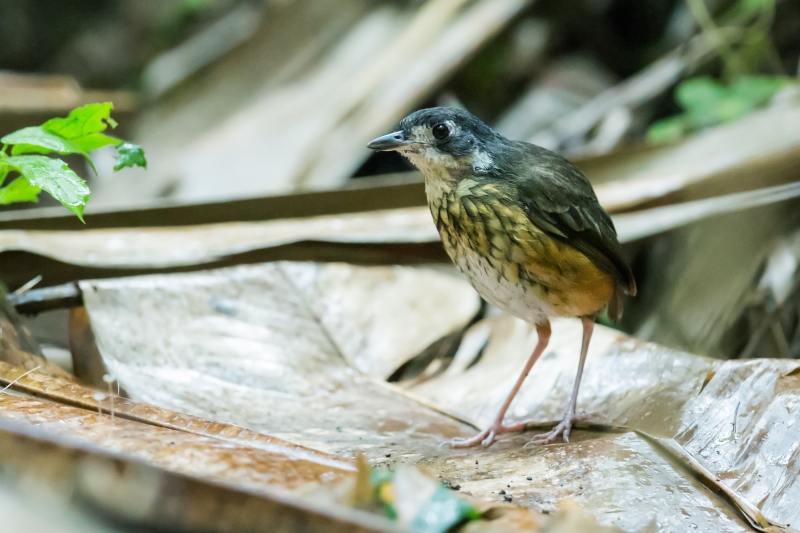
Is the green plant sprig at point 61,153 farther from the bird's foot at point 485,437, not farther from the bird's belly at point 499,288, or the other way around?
the bird's foot at point 485,437

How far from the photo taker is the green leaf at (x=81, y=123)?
2115mm

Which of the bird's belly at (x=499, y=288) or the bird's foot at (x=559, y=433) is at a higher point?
the bird's belly at (x=499, y=288)

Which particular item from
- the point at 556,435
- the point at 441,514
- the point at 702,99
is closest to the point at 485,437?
the point at 556,435

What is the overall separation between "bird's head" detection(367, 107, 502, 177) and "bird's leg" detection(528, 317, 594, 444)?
0.73m

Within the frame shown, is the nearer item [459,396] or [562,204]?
[562,204]

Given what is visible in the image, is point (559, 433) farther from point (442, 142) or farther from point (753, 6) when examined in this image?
point (753, 6)

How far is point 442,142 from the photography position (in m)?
2.65

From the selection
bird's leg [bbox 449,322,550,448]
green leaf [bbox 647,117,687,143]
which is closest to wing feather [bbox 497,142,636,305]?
bird's leg [bbox 449,322,550,448]

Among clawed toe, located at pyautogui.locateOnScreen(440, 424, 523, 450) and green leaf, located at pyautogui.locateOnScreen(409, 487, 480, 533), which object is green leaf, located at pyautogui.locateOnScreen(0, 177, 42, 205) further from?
green leaf, located at pyautogui.locateOnScreen(409, 487, 480, 533)

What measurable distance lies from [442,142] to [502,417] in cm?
99

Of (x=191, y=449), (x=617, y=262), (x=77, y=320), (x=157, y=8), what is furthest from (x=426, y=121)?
(x=157, y=8)

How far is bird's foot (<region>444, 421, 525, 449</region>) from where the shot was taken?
2.36m

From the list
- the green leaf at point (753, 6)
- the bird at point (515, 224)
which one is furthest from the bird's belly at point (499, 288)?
the green leaf at point (753, 6)

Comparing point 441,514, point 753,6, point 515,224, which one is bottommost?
point 441,514
